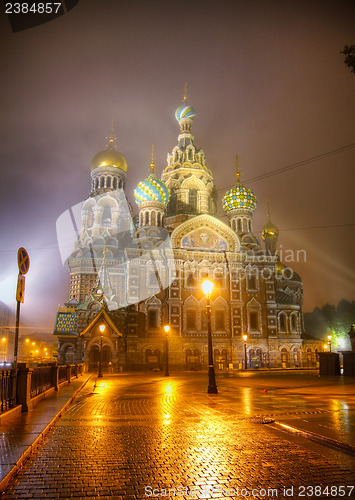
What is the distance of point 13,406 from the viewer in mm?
9984

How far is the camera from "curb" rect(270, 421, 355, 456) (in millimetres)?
6477

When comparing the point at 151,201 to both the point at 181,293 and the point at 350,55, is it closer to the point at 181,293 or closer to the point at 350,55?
the point at 181,293

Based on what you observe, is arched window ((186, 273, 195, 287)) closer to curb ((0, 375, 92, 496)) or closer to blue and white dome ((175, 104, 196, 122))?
blue and white dome ((175, 104, 196, 122))

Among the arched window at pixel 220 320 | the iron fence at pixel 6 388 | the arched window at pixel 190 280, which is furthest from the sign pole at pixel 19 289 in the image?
the arched window at pixel 220 320

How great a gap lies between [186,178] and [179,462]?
45.3 metres

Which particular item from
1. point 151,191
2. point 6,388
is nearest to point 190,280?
point 151,191

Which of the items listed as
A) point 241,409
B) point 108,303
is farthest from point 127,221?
point 241,409

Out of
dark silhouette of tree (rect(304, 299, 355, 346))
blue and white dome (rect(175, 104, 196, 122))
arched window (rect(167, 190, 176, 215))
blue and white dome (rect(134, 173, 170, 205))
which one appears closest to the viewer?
blue and white dome (rect(134, 173, 170, 205))

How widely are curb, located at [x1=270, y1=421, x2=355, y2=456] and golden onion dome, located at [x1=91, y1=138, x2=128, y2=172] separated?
52383 millimetres

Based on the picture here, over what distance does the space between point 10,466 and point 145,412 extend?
19.2ft

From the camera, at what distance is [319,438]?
23.6ft

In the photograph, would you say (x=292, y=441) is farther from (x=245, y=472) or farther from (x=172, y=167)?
(x=172, y=167)

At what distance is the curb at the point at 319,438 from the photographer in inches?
255

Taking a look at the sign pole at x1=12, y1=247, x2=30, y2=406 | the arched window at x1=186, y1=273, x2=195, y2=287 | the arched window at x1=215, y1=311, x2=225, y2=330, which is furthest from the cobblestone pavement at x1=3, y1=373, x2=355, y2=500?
the arched window at x1=215, y1=311, x2=225, y2=330
